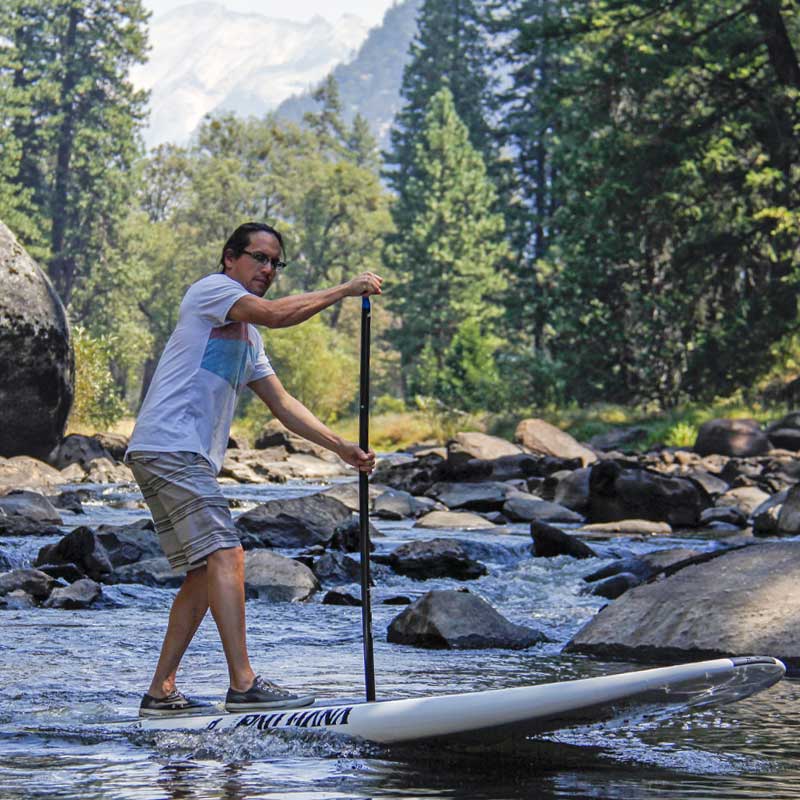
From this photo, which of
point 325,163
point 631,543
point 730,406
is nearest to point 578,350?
point 730,406

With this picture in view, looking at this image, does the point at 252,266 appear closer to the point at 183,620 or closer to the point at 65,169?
the point at 183,620

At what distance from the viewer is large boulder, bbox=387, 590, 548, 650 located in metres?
7.24

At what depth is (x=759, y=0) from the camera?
26.7 metres

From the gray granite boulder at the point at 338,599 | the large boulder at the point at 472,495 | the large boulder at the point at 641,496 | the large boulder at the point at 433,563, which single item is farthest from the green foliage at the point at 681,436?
the gray granite boulder at the point at 338,599

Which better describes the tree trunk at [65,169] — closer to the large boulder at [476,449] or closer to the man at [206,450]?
the large boulder at [476,449]

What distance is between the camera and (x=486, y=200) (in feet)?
181

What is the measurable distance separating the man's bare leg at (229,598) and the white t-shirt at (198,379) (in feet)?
1.08

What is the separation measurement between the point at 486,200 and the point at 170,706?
51.1 metres

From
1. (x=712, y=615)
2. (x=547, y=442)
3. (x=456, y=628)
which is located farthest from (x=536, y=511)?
(x=547, y=442)

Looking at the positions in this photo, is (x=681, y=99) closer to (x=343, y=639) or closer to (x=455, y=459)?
(x=455, y=459)

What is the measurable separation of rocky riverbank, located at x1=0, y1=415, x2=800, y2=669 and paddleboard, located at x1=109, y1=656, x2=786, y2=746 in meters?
1.91

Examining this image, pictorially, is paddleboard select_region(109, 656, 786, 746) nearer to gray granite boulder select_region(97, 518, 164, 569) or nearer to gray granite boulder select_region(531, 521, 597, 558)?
gray granite boulder select_region(97, 518, 164, 569)

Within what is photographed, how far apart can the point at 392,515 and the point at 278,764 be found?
11.4 m

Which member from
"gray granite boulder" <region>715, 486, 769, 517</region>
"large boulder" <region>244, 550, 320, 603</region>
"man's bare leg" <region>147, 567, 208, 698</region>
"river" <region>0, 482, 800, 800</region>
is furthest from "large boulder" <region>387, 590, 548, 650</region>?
"gray granite boulder" <region>715, 486, 769, 517</region>
